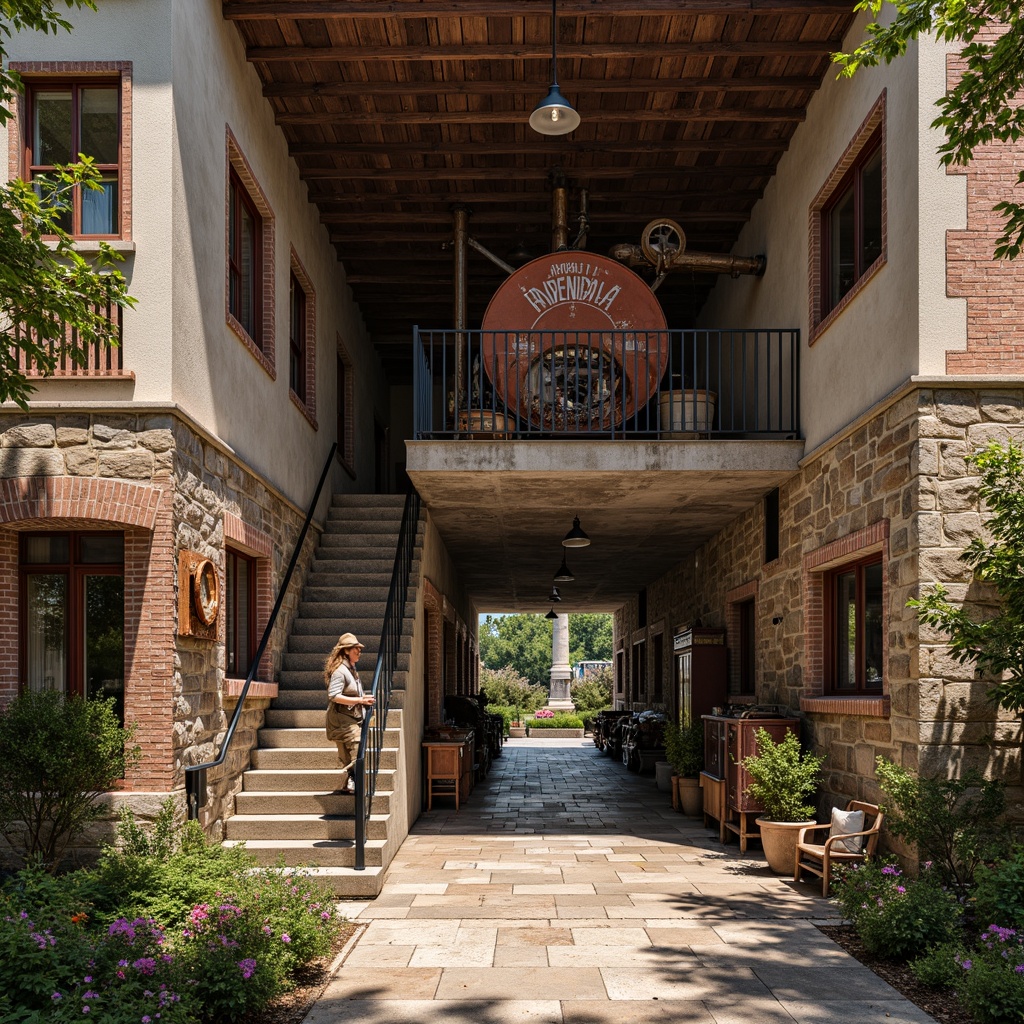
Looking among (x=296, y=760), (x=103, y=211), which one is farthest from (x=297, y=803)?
(x=103, y=211)

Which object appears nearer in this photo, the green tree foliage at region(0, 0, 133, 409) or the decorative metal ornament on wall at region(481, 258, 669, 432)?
the green tree foliage at region(0, 0, 133, 409)

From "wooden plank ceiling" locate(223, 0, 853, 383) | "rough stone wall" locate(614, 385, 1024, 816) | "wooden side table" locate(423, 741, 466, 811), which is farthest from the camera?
"wooden side table" locate(423, 741, 466, 811)

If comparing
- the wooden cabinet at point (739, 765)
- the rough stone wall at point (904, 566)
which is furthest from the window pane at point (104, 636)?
the rough stone wall at point (904, 566)

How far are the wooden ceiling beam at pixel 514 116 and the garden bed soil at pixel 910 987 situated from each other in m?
7.44

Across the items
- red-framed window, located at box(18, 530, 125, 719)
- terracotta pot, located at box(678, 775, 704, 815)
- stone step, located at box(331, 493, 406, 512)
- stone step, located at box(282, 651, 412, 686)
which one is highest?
stone step, located at box(331, 493, 406, 512)

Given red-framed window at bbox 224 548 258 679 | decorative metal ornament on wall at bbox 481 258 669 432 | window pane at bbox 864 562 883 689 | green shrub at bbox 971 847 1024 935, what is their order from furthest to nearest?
decorative metal ornament on wall at bbox 481 258 669 432, red-framed window at bbox 224 548 258 679, window pane at bbox 864 562 883 689, green shrub at bbox 971 847 1024 935

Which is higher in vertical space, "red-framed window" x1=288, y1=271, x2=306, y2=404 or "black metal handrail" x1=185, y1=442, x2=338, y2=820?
"red-framed window" x1=288, y1=271, x2=306, y2=404

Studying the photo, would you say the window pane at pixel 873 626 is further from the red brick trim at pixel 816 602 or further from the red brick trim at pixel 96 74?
the red brick trim at pixel 96 74

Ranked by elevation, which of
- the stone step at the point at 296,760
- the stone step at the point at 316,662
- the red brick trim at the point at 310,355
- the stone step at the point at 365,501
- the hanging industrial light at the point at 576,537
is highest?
the red brick trim at the point at 310,355

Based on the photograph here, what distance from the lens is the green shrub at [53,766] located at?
6.60 m

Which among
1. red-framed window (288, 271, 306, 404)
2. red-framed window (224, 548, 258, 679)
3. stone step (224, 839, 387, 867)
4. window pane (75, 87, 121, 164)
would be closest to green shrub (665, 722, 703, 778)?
stone step (224, 839, 387, 867)

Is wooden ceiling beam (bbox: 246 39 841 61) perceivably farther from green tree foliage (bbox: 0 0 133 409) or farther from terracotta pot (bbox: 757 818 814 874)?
terracotta pot (bbox: 757 818 814 874)

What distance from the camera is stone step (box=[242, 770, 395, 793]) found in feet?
29.8

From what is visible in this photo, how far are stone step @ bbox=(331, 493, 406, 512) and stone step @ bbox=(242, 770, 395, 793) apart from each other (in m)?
5.25
